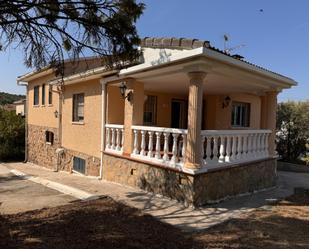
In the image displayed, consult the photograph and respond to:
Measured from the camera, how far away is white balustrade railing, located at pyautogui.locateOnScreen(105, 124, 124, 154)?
33.8 ft

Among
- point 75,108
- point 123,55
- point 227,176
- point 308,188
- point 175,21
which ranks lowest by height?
point 308,188

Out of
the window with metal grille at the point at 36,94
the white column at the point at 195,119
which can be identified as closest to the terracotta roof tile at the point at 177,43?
the white column at the point at 195,119

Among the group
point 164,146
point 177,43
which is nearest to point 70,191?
point 164,146

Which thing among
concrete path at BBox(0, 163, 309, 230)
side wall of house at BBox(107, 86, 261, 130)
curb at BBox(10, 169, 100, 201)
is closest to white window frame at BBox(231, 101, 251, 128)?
side wall of house at BBox(107, 86, 261, 130)

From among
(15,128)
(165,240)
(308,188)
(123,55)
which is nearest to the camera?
(165,240)

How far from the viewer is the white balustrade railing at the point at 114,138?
10310 mm

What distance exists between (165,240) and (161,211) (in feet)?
5.65

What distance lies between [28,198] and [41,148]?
10.3 m

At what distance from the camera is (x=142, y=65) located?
8.42 m

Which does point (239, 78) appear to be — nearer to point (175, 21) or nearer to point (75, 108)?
point (175, 21)

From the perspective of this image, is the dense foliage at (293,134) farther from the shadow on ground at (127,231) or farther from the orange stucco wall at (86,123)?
the shadow on ground at (127,231)

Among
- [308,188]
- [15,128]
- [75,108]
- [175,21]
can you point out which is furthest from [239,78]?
[15,128]

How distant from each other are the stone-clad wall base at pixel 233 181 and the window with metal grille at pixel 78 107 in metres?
7.42

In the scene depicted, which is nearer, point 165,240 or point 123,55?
point 165,240
